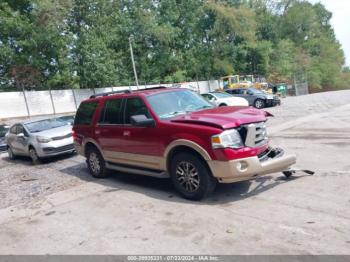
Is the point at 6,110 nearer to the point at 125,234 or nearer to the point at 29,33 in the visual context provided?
the point at 29,33

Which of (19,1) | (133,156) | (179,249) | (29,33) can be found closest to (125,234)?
(179,249)

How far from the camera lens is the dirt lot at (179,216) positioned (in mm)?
4191

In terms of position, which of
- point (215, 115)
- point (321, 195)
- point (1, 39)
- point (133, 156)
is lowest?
point (321, 195)

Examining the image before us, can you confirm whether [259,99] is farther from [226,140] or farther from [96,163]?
[226,140]

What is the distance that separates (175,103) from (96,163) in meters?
2.66

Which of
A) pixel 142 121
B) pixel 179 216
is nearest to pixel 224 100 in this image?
pixel 142 121

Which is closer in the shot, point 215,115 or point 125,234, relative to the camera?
point 125,234

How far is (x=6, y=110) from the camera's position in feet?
94.3

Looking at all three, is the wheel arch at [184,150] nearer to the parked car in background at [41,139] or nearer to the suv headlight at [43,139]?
the parked car in background at [41,139]

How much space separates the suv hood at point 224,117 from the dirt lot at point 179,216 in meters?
1.23

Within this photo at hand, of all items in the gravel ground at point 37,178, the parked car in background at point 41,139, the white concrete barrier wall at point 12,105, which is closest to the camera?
the gravel ground at point 37,178

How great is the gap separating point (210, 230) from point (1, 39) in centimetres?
3457

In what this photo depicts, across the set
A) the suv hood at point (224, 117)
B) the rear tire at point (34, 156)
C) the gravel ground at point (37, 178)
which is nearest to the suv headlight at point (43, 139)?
the rear tire at point (34, 156)

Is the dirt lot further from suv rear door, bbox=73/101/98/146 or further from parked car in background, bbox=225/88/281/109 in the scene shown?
parked car in background, bbox=225/88/281/109
